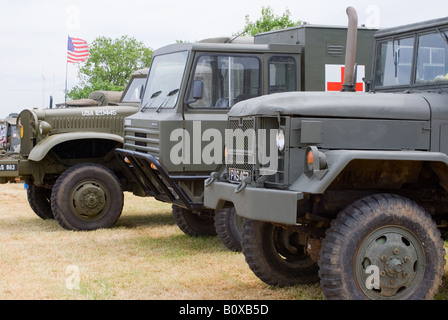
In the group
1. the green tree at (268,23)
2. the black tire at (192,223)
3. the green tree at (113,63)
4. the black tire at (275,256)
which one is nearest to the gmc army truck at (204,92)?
the black tire at (192,223)

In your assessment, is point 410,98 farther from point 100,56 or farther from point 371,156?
point 100,56

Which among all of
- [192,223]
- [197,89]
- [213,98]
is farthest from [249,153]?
[192,223]

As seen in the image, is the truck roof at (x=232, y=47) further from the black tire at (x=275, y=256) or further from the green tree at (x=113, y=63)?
the green tree at (x=113, y=63)

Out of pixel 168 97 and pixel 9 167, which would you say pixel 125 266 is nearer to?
pixel 168 97

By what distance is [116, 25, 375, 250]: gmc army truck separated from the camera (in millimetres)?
7965

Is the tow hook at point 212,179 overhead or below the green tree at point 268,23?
below

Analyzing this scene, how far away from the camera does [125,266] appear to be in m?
7.40

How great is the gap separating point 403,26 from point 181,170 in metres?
2.85

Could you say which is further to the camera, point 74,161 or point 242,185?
point 74,161

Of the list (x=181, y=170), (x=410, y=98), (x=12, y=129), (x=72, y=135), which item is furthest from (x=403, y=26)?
(x=12, y=129)

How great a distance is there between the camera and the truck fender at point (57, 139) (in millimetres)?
9781

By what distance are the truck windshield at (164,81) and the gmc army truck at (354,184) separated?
2.27 meters

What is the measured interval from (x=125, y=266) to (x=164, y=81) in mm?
2356

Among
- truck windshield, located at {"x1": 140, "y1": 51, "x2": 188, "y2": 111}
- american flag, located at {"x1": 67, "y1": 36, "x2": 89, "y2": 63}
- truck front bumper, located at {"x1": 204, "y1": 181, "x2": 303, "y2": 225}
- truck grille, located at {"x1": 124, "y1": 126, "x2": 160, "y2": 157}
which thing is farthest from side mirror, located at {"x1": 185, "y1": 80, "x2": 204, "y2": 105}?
american flag, located at {"x1": 67, "y1": 36, "x2": 89, "y2": 63}
